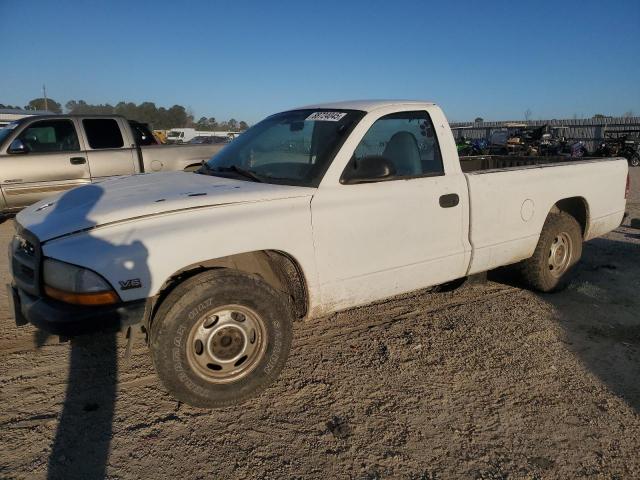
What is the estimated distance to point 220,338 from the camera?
9.57 feet

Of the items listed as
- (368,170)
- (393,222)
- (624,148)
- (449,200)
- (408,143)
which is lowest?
(393,222)

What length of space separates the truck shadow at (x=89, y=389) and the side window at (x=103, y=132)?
5.21 m

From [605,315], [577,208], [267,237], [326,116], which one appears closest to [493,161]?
[577,208]

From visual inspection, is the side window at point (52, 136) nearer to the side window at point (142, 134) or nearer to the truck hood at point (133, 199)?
the side window at point (142, 134)

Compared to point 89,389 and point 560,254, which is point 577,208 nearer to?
point 560,254

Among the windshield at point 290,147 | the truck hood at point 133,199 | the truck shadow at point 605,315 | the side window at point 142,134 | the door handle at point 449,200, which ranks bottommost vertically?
the truck shadow at point 605,315

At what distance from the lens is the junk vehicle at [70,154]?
7.58m

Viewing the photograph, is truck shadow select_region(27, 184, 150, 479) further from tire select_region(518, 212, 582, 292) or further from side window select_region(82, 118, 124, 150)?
side window select_region(82, 118, 124, 150)

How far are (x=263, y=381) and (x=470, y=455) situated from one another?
126 centimetres

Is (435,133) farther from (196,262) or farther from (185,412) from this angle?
(185,412)

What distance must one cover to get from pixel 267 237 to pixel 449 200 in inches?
60.9

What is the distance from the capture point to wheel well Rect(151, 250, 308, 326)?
114 inches

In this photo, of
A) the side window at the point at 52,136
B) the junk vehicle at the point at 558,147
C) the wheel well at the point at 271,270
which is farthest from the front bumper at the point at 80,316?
the junk vehicle at the point at 558,147

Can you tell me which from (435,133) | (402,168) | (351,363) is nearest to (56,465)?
(351,363)
